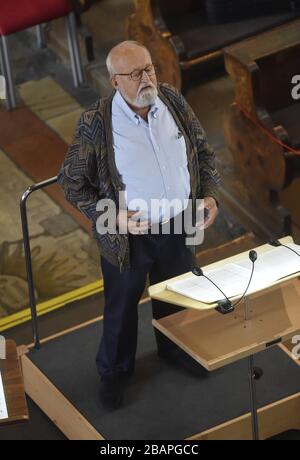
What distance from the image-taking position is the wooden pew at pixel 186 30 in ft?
25.2

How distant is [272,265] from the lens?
5148 millimetres

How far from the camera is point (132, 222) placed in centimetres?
529

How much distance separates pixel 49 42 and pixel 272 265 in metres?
4.22

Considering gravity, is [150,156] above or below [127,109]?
below

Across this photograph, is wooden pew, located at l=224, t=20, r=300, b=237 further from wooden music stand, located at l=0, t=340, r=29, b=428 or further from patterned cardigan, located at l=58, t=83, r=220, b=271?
wooden music stand, located at l=0, t=340, r=29, b=428

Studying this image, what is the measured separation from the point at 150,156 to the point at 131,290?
2.01ft

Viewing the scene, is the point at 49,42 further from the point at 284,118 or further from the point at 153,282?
the point at 153,282

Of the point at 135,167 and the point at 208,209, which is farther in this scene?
the point at 208,209

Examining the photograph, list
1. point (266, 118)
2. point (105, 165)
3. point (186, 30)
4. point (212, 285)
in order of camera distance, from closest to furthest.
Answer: point (212, 285), point (105, 165), point (266, 118), point (186, 30)

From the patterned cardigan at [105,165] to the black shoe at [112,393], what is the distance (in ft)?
2.02

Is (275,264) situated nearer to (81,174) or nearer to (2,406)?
(81,174)

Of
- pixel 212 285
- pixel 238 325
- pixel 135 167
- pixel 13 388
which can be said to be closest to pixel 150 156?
pixel 135 167

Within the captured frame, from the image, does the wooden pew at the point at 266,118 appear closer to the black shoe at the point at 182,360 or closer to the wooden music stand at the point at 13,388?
the black shoe at the point at 182,360

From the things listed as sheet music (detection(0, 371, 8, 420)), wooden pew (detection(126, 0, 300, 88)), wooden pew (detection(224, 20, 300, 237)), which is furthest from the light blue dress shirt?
wooden pew (detection(126, 0, 300, 88))
